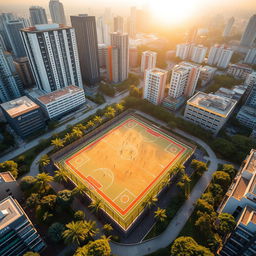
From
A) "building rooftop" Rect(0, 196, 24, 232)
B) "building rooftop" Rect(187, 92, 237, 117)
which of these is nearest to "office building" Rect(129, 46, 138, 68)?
"building rooftop" Rect(187, 92, 237, 117)

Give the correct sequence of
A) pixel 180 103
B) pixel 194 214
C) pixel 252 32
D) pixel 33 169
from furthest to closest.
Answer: pixel 252 32 → pixel 180 103 → pixel 33 169 → pixel 194 214

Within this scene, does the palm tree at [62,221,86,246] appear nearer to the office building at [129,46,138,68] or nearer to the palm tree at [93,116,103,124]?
the palm tree at [93,116,103,124]

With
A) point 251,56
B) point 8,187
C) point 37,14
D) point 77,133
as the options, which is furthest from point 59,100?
point 251,56

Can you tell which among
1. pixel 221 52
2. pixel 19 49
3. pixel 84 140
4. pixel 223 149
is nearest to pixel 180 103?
pixel 223 149

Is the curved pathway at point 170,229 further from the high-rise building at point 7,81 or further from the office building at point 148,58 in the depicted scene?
the office building at point 148,58

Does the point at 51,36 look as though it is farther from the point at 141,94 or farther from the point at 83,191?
the point at 83,191

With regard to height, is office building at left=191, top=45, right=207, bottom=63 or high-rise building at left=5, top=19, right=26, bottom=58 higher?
high-rise building at left=5, top=19, right=26, bottom=58

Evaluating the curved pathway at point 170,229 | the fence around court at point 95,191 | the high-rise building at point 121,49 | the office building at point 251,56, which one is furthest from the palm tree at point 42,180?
the office building at point 251,56
